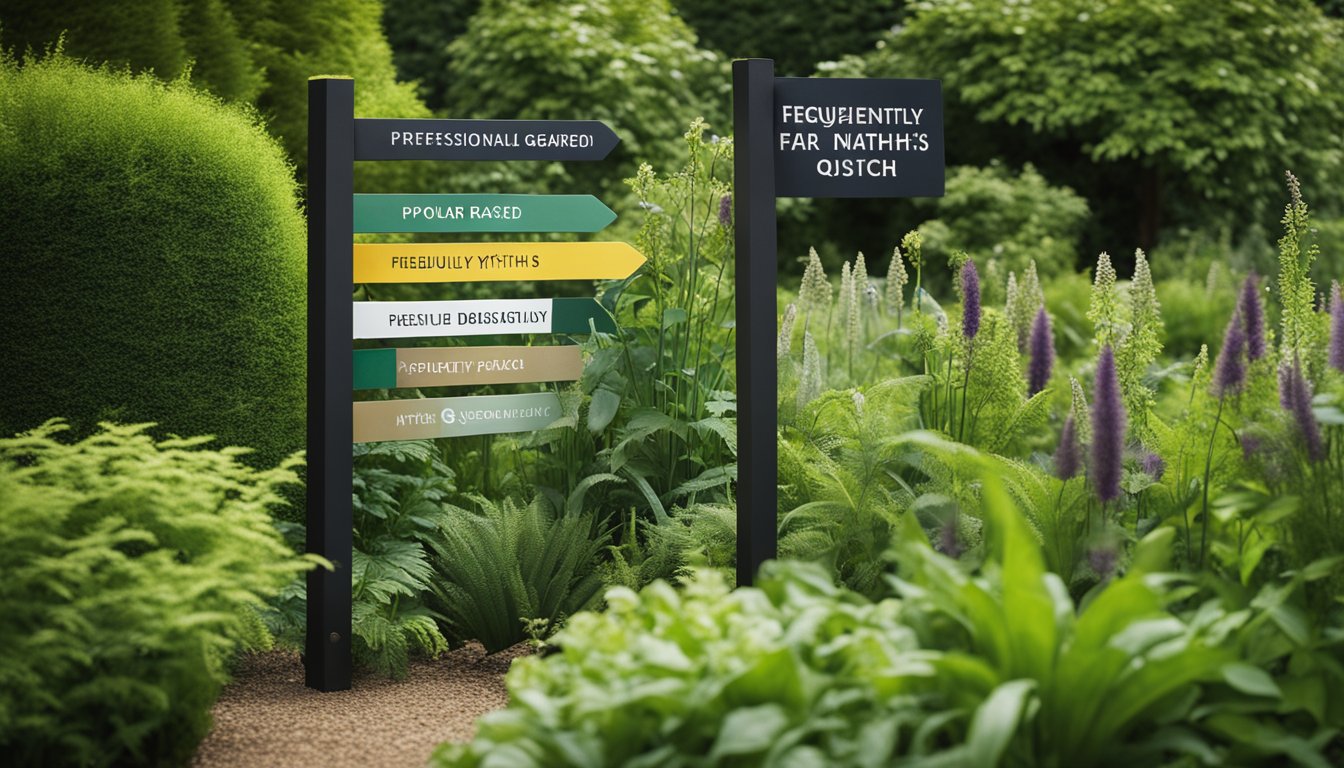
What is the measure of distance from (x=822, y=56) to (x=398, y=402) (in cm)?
1307

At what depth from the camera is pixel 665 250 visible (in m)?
5.63

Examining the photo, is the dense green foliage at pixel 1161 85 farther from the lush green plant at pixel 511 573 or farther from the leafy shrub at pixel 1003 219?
the lush green plant at pixel 511 573

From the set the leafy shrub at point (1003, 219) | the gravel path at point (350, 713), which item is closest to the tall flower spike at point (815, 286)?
the gravel path at point (350, 713)

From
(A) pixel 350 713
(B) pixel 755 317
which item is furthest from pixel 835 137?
(A) pixel 350 713

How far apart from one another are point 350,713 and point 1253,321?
279cm

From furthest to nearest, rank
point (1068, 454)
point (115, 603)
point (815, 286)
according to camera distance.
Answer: point (815, 286) → point (1068, 454) → point (115, 603)

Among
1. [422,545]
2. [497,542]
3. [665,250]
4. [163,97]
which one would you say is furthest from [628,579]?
[163,97]

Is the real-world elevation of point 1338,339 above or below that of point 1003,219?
below

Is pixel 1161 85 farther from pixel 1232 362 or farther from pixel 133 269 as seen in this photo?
pixel 133 269

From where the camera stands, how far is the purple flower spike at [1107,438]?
140 inches

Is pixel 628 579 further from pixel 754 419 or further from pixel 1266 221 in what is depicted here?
pixel 1266 221

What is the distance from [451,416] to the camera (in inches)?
198

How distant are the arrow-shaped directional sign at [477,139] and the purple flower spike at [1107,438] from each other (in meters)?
2.13

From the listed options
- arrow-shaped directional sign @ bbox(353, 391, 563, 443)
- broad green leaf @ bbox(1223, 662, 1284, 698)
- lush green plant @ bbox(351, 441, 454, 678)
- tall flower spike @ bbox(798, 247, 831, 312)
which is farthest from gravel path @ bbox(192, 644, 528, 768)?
broad green leaf @ bbox(1223, 662, 1284, 698)
